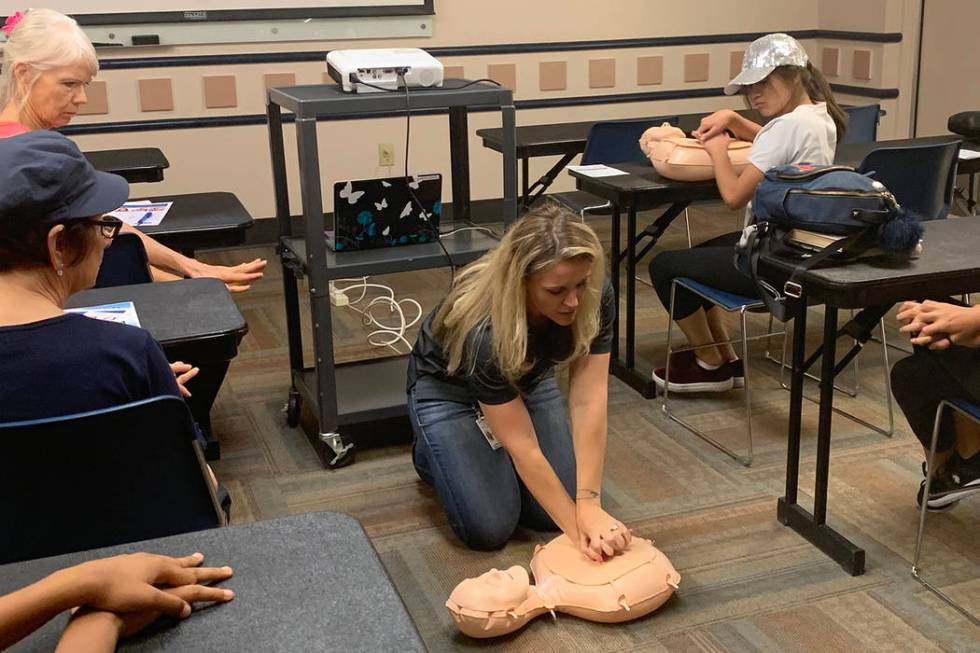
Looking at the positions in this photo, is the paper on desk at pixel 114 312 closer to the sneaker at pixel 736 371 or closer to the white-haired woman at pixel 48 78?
the white-haired woman at pixel 48 78

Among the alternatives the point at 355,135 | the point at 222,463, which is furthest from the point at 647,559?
the point at 355,135

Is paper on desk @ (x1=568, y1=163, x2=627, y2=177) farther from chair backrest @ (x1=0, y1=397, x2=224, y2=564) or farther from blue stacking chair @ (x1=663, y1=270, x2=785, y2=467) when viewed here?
chair backrest @ (x1=0, y1=397, x2=224, y2=564)

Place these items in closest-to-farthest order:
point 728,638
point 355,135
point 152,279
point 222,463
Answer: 1. point 728,638
2. point 152,279
3. point 222,463
4. point 355,135

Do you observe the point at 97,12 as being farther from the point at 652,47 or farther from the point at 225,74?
the point at 652,47

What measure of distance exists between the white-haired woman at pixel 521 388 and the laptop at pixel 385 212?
1.39 ft

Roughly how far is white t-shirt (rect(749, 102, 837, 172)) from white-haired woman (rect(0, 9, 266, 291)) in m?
1.49

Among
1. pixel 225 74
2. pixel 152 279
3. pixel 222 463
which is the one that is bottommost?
pixel 222 463

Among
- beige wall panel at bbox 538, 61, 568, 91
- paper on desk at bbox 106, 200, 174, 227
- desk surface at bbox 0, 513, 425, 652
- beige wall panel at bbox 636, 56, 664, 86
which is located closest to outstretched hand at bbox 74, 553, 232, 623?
desk surface at bbox 0, 513, 425, 652

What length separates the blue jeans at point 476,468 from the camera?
2.42 metres

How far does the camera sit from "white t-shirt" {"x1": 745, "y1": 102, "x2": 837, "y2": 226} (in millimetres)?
2953

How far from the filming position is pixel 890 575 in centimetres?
229

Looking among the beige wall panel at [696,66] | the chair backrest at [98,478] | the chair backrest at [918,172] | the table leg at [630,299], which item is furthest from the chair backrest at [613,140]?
the chair backrest at [98,478]

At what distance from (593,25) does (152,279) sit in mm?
3552

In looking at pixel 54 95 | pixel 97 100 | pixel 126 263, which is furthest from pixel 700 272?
pixel 97 100
